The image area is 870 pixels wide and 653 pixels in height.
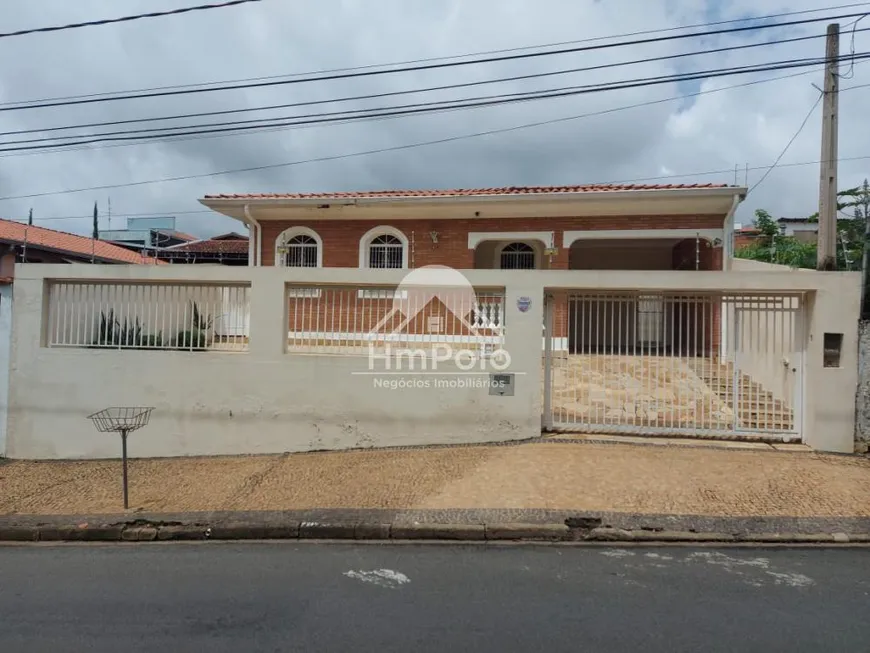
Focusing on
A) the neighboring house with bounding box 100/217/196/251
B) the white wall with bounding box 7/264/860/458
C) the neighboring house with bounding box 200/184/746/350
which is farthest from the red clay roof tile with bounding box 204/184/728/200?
the neighboring house with bounding box 100/217/196/251

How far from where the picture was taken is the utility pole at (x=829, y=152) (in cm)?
739

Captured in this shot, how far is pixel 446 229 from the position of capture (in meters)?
12.0

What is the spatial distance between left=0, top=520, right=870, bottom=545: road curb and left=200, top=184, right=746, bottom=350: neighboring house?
751 cm

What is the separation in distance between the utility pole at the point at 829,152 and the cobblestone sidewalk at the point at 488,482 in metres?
3.17

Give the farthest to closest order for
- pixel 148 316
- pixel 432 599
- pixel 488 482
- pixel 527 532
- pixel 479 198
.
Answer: pixel 479 198 → pixel 148 316 → pixel 488 482 → pixel 527 532 → pixel 432 599

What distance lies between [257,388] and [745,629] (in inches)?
216

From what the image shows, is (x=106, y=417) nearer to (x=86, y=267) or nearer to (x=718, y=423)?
(x=86, y=267)

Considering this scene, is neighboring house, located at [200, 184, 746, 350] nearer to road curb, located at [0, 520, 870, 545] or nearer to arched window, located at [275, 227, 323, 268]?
arched window, located at [275, 227, 323, 268]

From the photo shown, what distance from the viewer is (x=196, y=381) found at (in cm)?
678

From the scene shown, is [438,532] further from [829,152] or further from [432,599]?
[829,152]

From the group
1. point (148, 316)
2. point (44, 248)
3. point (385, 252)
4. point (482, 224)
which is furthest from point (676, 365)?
point (44, 248)

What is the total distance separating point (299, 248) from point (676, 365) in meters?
9.03

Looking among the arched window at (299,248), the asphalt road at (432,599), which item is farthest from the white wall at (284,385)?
the arched window at (299,248)

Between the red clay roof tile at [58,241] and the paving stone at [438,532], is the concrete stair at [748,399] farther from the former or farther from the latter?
the red clay roof tile at [58,241]
